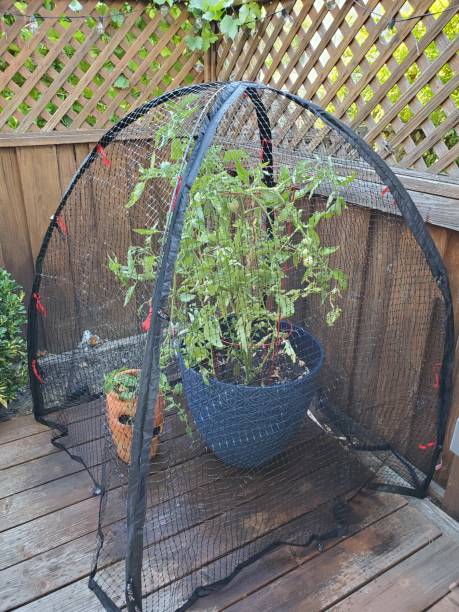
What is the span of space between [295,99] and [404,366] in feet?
3.23

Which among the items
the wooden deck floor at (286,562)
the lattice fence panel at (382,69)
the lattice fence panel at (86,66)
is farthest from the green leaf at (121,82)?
the wooden deck floor at (286,562)

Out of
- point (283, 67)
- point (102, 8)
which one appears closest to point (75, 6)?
point (102, 8)

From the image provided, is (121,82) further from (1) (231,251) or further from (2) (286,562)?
(2) (286,562)

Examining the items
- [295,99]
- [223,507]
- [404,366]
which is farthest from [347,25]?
[223,507]

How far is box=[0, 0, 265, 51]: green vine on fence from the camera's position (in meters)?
2.01

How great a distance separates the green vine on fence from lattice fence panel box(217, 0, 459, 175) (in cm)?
15

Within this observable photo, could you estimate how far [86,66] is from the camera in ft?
7.36

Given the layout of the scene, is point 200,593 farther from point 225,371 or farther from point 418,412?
point 418,412

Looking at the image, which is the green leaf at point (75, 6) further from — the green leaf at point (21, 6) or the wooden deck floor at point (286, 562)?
the wooden deck floor at point (286, 562)

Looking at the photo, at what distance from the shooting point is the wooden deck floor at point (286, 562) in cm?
130

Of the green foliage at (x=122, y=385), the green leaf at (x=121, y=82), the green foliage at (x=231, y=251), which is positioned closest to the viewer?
the green foliage at (x=231, y=251)

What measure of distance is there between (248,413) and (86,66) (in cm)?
185

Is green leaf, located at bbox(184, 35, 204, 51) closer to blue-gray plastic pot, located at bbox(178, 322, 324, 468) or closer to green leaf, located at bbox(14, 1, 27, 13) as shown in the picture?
green leaf, located at bbox(14, 1, 27, 13)

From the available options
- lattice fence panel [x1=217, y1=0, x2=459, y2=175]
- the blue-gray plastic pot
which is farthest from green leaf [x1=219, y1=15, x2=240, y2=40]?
the blue-gray plastic pot
